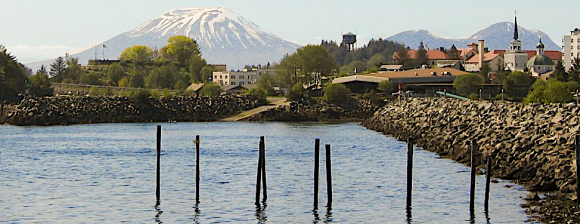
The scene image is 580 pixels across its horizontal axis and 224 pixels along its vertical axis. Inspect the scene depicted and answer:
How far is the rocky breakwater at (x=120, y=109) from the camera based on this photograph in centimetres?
10244

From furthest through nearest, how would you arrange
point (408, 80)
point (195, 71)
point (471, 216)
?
point (195, 71)
point (408, 80)
point (471, 216)

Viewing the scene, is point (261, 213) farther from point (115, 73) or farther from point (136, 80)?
point (115, 73)

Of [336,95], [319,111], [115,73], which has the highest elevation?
[115,73]

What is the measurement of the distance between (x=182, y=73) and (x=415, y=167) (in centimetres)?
13202

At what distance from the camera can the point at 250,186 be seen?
137 ft

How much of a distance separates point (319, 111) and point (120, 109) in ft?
71.6

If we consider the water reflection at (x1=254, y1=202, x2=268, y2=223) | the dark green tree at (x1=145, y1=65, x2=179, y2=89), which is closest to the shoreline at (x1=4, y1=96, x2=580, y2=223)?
the water reflection at (x1=254, y1=202, x2=268, y2=223)

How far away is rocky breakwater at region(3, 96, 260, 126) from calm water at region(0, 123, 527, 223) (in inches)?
1162

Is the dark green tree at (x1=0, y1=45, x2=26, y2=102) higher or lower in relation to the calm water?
higher

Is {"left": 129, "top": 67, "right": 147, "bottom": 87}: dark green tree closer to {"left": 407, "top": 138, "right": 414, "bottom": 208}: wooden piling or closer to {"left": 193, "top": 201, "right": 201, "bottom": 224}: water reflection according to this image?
{"left": 193, "top": 201, "right": 201, "bottom": 224}: water reflection

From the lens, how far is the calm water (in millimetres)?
33969

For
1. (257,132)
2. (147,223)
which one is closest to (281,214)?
(147,223)

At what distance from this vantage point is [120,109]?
10950 cm

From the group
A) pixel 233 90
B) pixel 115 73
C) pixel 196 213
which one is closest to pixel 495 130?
pixel 196 213
